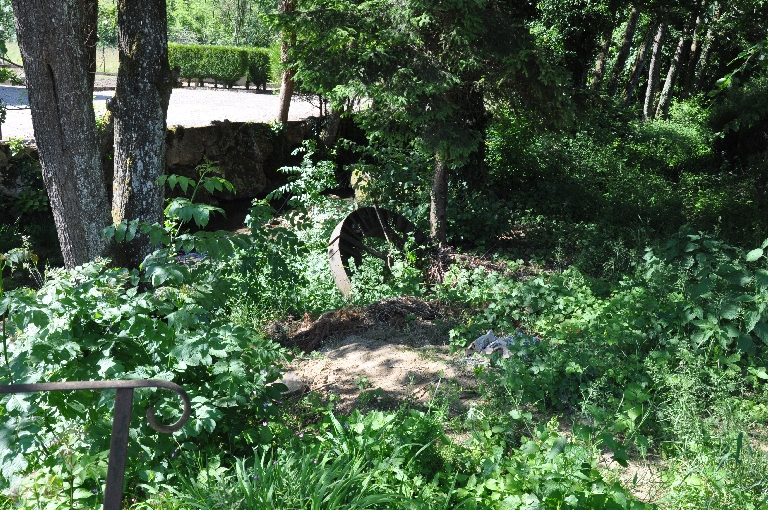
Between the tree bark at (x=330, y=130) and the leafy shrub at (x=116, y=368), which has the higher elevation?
the tree bark at (x=330, y=130)

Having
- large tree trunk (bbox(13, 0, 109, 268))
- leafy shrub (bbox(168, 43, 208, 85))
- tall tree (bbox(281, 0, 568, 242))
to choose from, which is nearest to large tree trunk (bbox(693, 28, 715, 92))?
tall tree (bbox(281, 0, 568, 242))

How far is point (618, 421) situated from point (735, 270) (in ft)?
5.75

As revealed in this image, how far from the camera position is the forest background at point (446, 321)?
9.85ft

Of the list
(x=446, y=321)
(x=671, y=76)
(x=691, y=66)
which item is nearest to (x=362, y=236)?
(x=446, y=321)

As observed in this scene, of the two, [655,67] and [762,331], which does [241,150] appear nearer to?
[655,67]

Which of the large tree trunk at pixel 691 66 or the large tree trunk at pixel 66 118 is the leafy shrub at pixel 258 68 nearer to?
the large tree trunk at pixel 691 66

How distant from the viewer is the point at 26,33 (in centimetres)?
559

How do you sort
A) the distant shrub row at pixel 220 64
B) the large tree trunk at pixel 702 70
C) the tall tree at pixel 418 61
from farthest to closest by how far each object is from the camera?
1. the distant shrub row at pixel 220 64
2. the large tree trunk at pixel 702 70
3. the tall tree at pixel 418 61

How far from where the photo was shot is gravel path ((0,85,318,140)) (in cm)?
1375

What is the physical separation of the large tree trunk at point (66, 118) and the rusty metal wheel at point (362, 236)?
2612mm

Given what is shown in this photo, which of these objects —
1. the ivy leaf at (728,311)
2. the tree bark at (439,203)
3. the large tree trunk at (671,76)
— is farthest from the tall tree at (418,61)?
the large tree trunk at (671,76)

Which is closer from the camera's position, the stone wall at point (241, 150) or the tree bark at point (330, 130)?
the stone wall at point (241, 150)

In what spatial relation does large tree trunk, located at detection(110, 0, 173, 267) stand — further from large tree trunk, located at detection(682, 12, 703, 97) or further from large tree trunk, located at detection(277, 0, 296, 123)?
large tree trunk, located at detection(682, 12, 703, 97)

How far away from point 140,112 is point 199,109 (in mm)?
11848
